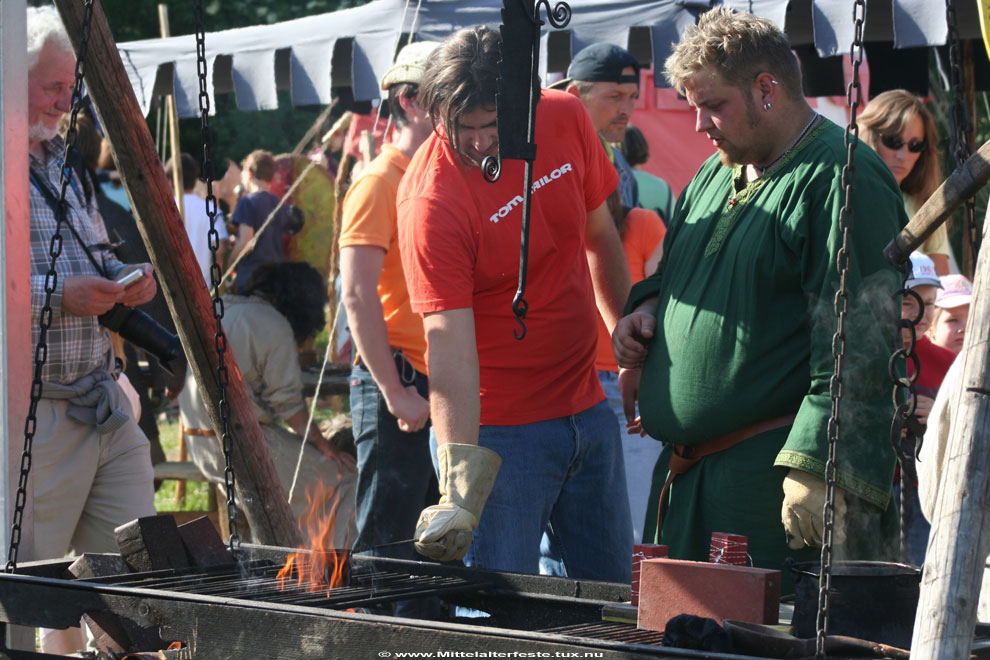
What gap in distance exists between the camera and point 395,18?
6.69 meters

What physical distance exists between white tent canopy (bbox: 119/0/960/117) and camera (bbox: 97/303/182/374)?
10.4 feet

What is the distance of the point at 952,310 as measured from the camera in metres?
4.31

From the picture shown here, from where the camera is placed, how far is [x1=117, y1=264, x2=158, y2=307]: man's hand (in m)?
3.51

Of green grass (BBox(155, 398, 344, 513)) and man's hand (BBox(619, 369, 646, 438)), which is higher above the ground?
man's hand (BBox(619, 369, 646, 438))

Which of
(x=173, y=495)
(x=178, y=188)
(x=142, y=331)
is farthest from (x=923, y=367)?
(x=173, y=495)

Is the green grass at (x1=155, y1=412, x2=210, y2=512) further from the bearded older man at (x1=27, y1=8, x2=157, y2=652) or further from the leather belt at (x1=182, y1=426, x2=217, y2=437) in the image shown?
the bearded older man at (x1=27, y1=8, x2=157, y2=652)

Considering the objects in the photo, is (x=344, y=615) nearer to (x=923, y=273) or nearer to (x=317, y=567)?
(x=317, y=567)

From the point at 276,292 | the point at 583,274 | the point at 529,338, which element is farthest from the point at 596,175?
the point at 276,292

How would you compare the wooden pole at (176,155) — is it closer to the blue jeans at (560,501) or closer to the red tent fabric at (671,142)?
the red tent fabric at (671,142)

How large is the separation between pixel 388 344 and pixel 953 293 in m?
1.99

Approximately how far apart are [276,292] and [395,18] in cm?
203

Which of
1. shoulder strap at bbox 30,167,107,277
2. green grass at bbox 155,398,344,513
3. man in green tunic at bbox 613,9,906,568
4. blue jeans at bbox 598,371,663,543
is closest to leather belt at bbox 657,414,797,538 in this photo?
man in green tunic at bbox 613,9,906,568

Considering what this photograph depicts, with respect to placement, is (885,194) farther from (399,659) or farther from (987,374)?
(399,659)

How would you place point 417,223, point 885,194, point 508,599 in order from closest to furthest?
1. point 885,194
2. point 508,599
3. point 417,223
